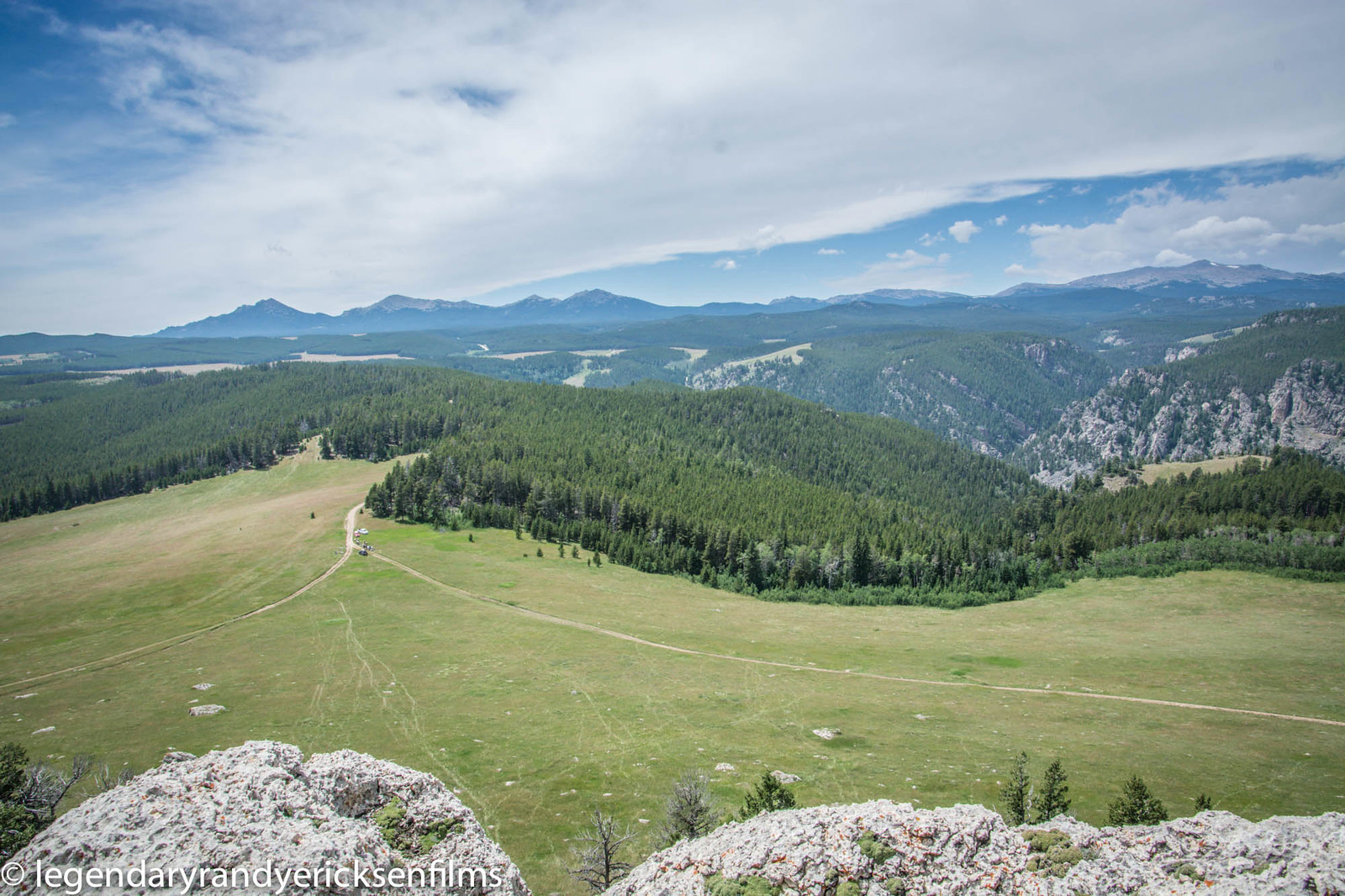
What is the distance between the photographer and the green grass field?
120ft

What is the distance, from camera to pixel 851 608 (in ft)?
318

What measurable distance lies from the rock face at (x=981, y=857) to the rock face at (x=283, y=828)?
4782 mm

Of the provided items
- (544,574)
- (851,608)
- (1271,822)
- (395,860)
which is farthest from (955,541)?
(395,860)

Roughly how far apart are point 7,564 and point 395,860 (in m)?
139

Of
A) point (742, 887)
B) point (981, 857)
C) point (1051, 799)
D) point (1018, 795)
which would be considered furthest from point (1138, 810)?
point (742, 887)

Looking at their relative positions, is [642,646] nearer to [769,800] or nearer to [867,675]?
[867,675]

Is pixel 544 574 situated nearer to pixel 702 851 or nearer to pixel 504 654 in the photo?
pixel 504 654

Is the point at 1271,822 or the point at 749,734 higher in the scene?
the point at 1271,822

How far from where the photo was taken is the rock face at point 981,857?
13.6 m

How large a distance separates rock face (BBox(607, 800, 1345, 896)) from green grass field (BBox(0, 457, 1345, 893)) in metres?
15.6

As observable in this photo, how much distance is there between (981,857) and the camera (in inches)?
604

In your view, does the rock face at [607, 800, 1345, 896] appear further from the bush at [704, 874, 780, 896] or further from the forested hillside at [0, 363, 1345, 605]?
the forested hillside at [0, 363, 1345, 605]

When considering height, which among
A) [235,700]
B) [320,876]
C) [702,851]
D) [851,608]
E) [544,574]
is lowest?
[851,608]

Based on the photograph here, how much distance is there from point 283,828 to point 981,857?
17291mm
